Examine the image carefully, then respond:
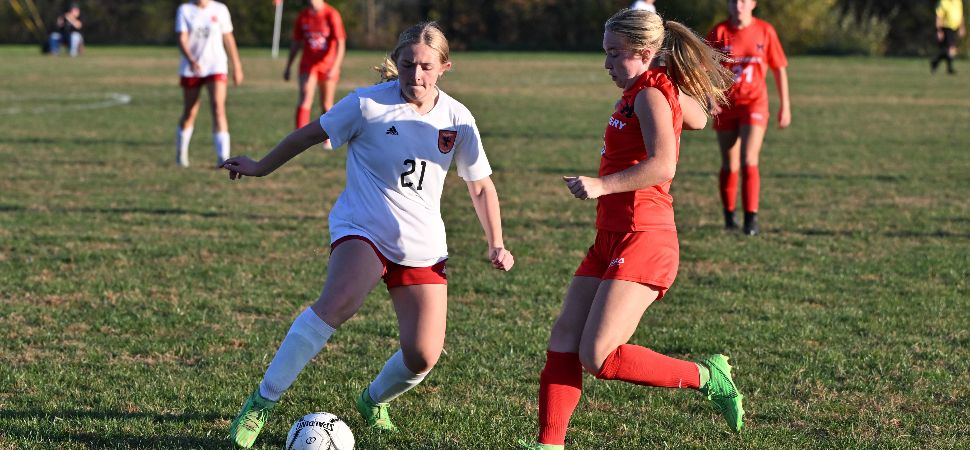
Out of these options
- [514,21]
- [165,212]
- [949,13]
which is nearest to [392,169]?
[165,212]

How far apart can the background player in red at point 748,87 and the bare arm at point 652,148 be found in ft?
15.8

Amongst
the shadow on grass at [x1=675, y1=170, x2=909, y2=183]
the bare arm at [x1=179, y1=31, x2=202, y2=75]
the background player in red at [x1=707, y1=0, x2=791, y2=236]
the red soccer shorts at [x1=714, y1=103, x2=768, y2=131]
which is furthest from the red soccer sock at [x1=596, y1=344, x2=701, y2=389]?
the bare arm at [x1=179, y1=31, x2=202, y2=75]

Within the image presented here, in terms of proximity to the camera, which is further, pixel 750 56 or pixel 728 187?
pixel 728 187

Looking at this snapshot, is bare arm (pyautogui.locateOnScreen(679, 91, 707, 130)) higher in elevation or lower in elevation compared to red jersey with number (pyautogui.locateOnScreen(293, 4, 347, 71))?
higher

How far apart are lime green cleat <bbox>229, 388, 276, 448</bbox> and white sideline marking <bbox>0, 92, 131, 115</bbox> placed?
16625 mm

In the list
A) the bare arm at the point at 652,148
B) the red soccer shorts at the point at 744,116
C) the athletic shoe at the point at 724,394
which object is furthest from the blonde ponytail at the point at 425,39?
the red soccer shorts at the point at 744,116

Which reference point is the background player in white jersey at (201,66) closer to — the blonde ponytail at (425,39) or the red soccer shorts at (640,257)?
the blonde ponytail at (425,39)

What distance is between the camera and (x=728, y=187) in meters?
9.46

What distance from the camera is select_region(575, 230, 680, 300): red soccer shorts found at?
13.6 feet

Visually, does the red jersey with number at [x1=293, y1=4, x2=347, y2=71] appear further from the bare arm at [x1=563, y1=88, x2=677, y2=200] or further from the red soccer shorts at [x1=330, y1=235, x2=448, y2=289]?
the bare arm at [x1=563, y1=88, x2=677, y2=200]

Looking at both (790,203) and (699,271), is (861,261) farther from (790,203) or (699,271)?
(790,203)

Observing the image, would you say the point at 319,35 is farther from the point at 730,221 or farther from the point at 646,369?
the point at 646,369

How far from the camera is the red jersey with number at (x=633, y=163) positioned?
4.22 meters

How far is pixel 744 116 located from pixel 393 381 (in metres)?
5.31
